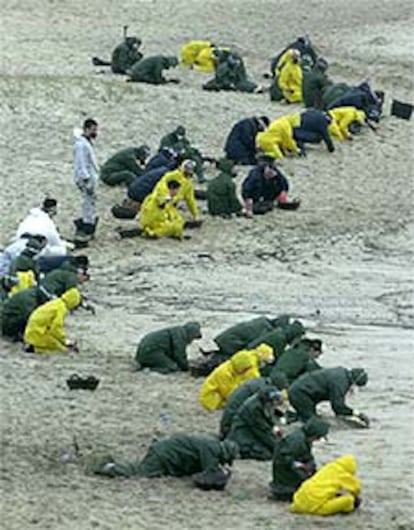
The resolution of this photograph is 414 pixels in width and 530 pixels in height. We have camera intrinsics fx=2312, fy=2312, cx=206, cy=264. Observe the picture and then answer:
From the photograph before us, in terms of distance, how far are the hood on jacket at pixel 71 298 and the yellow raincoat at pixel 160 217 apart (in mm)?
3959

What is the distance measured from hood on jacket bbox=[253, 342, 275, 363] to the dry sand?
2.76 ft

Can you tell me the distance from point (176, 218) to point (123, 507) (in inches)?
456

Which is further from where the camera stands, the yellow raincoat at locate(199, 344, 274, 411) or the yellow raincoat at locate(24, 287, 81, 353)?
the yellow raincoat at locate(24, 287, 81, 353)

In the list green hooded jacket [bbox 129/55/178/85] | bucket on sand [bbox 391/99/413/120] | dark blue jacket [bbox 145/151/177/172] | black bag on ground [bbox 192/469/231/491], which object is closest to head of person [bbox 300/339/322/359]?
black bag on ground [bbox 192/469/231/491]

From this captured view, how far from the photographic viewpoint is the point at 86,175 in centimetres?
3014

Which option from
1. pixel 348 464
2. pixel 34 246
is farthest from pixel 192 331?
pixel 348 464

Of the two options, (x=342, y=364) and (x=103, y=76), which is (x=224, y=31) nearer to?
(x=103, y=76)

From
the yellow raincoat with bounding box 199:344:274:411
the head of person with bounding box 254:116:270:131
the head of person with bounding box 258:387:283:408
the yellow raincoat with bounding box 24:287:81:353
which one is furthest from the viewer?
the head of person with bounding box 254:116:270:131

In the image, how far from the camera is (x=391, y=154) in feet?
118

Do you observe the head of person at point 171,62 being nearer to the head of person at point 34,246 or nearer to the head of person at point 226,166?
the head of person at point 226,166

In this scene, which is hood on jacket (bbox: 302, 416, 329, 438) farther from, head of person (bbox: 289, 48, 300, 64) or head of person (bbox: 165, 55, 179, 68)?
head of person (bbox: 165, 55, 179, 68)

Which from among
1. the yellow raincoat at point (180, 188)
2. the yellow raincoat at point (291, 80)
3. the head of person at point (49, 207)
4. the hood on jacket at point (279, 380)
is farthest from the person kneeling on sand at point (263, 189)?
the hood on jacket at point (279, 380)

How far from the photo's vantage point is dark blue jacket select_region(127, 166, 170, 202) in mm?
31094

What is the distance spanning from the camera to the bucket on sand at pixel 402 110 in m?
38.0
